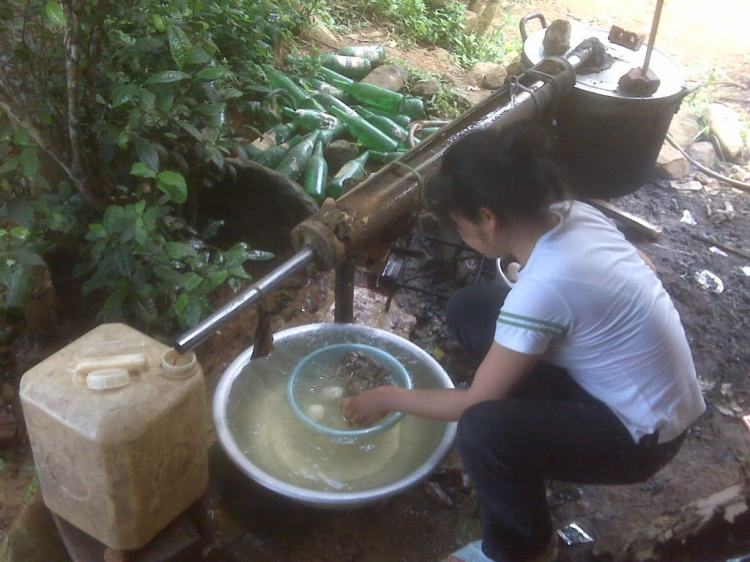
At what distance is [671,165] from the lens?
16.0ft

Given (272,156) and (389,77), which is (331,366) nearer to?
(272,156)

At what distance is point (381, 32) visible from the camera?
6578mm

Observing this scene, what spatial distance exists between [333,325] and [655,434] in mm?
1294

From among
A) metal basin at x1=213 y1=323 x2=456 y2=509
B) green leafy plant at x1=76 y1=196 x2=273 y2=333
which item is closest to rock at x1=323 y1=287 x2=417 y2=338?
metal basin at x1=213 y1=323 x2=456 y2=509

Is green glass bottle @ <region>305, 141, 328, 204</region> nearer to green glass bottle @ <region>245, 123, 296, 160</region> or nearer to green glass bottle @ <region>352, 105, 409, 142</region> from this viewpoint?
green glass bottle @ <region>245, 123, 296, 160</region>

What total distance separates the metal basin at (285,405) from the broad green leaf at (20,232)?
2.87ft

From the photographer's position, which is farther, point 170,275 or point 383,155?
point 383,155

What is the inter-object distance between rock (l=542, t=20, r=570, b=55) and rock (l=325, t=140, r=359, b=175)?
1.39 meters

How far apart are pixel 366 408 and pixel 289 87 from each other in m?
2.93

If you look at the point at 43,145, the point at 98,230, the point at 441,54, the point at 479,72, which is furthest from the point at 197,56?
the point at 441,54

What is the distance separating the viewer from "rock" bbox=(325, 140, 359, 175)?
3996mm

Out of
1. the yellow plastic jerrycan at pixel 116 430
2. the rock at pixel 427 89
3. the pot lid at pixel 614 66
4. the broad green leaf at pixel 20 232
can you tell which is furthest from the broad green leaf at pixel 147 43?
the rock at pixel 427 89

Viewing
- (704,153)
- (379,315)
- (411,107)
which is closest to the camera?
(379,315)

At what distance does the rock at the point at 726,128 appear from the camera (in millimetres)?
5344
